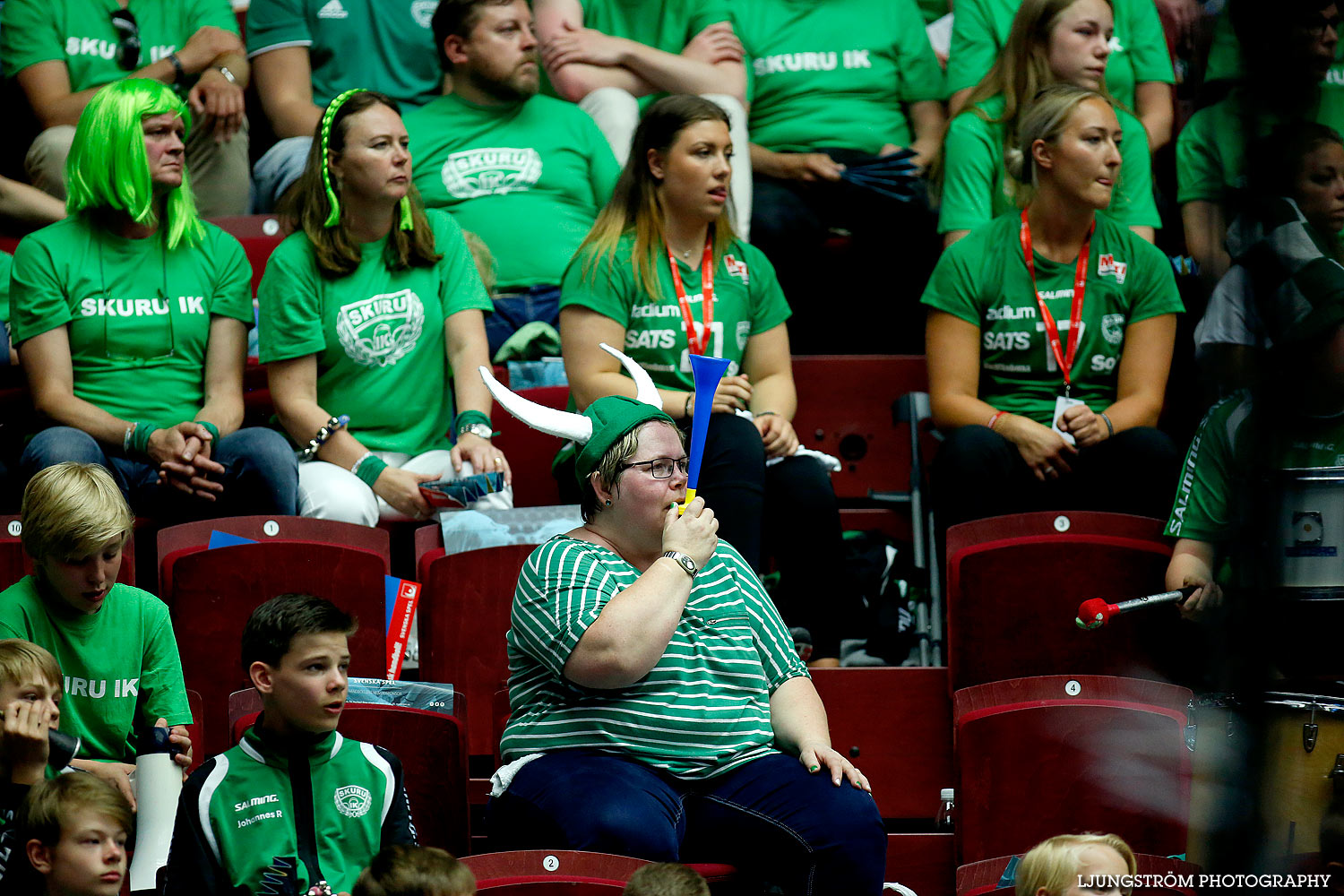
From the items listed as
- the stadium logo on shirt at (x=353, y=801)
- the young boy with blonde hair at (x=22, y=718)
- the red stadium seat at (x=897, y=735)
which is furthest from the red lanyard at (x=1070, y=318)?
Result: the young boy with blonde hair at (x=22, y=718)

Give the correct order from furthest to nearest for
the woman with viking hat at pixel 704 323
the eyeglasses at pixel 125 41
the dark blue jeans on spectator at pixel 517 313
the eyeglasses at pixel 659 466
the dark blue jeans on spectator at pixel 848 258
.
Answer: the eyeglasses at pixel 125 41
the dark blue jeans on spectator at pixel 848 258
the dark blue jeans on spectator at pixel 517 313
the woman with viking hat at pixel 704 323
the eyeglasses at pixel 659 466

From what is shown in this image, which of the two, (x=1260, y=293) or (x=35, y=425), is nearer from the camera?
(x=1260, y=293)

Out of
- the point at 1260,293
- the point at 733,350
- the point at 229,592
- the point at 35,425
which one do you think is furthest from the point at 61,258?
the point at 1260,293

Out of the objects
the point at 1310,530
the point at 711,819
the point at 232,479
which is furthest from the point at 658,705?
the point at 1310,530

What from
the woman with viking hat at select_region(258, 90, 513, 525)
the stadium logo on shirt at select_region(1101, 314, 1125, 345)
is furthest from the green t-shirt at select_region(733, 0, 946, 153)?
the woman with viking hat at select_region(258, 90, 513, 525)

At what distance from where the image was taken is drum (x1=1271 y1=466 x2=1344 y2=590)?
660 millimetres

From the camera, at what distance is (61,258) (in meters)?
3.38

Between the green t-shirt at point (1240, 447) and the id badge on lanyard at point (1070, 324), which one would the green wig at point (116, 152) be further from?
the green t-shirt at point (1240, 447)

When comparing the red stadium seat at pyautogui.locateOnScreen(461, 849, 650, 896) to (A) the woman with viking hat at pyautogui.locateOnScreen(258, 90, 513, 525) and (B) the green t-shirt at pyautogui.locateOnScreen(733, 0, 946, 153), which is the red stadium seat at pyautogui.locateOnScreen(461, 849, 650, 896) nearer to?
(A) the woman with viking hat at pyautogui.locateOnScreen(258, 90, 513, 525)

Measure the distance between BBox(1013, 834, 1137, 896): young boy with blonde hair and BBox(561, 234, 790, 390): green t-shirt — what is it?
1.71 metres

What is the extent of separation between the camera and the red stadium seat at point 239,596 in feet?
9.50

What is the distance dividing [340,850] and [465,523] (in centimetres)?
109

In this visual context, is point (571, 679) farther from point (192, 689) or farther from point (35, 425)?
point (35, 425)

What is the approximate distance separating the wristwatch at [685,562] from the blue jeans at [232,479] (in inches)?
48.4
